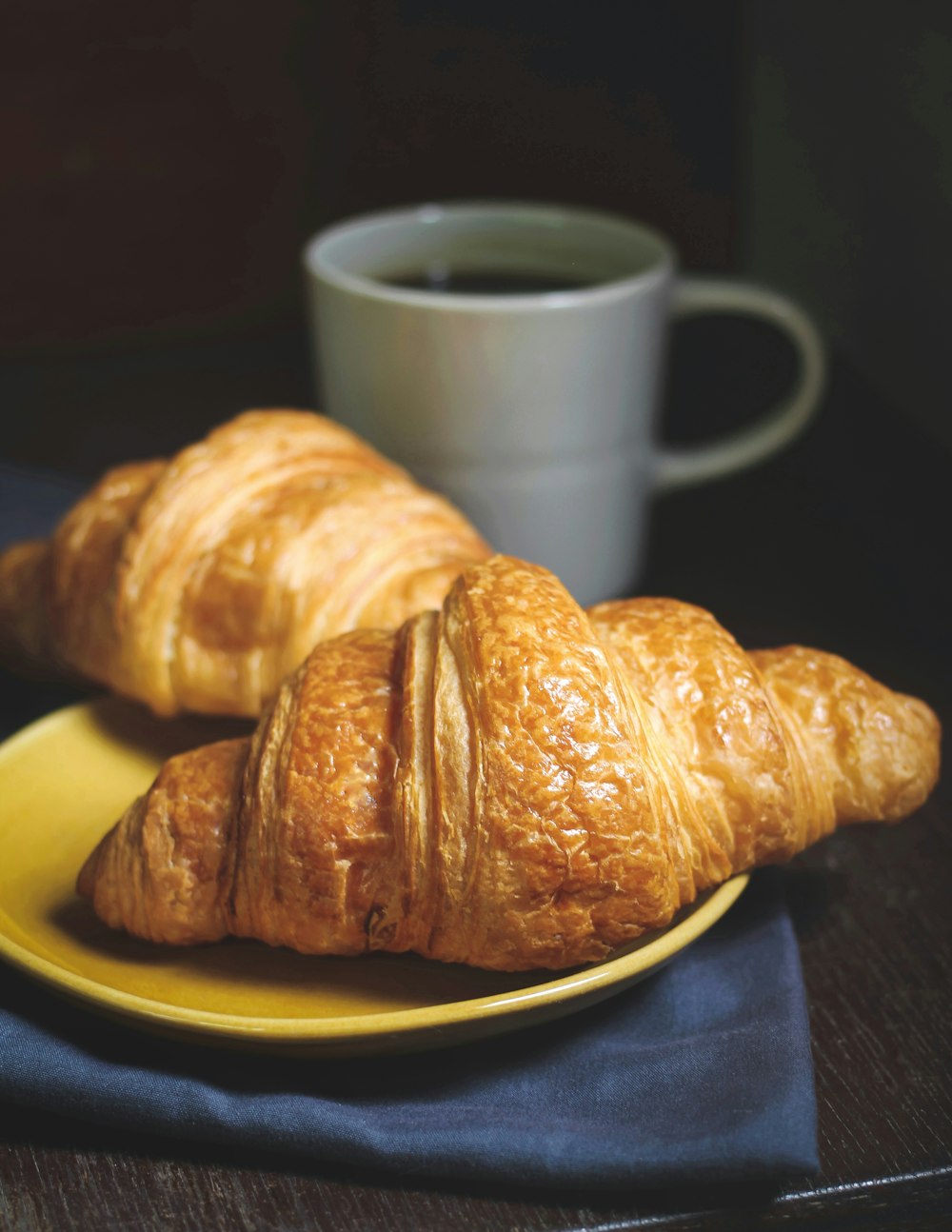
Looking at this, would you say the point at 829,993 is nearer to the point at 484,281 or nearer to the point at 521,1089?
the point at 521,1089

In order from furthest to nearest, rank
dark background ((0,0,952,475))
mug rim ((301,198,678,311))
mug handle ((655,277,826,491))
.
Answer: dark background ((0,0,952,475)) < mug handle ((655,277,826,491)) < mug rim ((301,198,678,311))

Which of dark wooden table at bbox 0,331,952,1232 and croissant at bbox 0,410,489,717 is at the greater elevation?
croissant at bbox 0,410,489,717

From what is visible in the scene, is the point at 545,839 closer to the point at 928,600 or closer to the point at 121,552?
the point at 121,552

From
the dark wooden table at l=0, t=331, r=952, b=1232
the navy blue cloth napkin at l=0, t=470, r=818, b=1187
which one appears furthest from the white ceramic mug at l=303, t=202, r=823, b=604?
the navy blue cloth napkin at l=0, t=470, r=818, b=1187

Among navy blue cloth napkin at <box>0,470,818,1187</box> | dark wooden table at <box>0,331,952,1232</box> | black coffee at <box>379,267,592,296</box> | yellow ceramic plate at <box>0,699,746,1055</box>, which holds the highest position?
black coffee at <box>379,267,592,296</box>

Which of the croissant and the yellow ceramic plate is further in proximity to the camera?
the croissant

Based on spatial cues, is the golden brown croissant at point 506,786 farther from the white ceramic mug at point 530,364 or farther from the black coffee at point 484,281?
the black coffee at point 484,281

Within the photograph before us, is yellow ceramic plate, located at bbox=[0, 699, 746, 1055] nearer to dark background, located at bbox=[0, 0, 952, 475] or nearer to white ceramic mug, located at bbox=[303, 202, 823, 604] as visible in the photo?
white ceramic mug, located at bbox=[303, 202, 823, 604]
